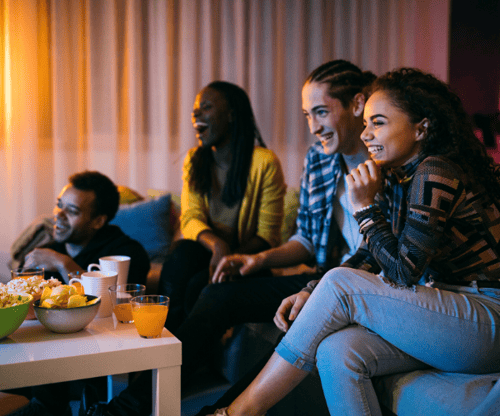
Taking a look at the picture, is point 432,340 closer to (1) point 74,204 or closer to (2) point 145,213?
(1) point 74,204

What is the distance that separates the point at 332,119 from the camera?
5.22 feet

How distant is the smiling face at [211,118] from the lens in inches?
84.0

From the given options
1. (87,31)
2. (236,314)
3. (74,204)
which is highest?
(87,31)

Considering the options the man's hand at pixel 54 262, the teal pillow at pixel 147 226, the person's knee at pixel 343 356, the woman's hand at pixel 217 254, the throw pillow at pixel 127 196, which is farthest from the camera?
the throw pillow at pixel 127 196

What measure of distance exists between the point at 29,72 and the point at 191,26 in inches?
42.2

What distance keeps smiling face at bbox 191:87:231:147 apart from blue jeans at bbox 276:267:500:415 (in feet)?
3.89

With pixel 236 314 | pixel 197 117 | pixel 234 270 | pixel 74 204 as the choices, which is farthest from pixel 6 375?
pixel 197 117

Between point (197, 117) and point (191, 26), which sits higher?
point (191, 26)

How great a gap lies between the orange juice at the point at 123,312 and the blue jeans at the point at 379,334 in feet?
1.20

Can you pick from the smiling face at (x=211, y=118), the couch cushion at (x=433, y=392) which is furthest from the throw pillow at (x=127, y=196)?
the couch cushion at (x=433, y=392)

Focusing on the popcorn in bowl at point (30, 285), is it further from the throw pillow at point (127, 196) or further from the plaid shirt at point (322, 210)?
the throw pillow at point (127, 196)

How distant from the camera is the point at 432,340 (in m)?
1.01

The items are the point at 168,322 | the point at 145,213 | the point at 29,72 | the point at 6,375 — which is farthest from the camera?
the point at 29,72

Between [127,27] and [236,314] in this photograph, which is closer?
[236,314]
